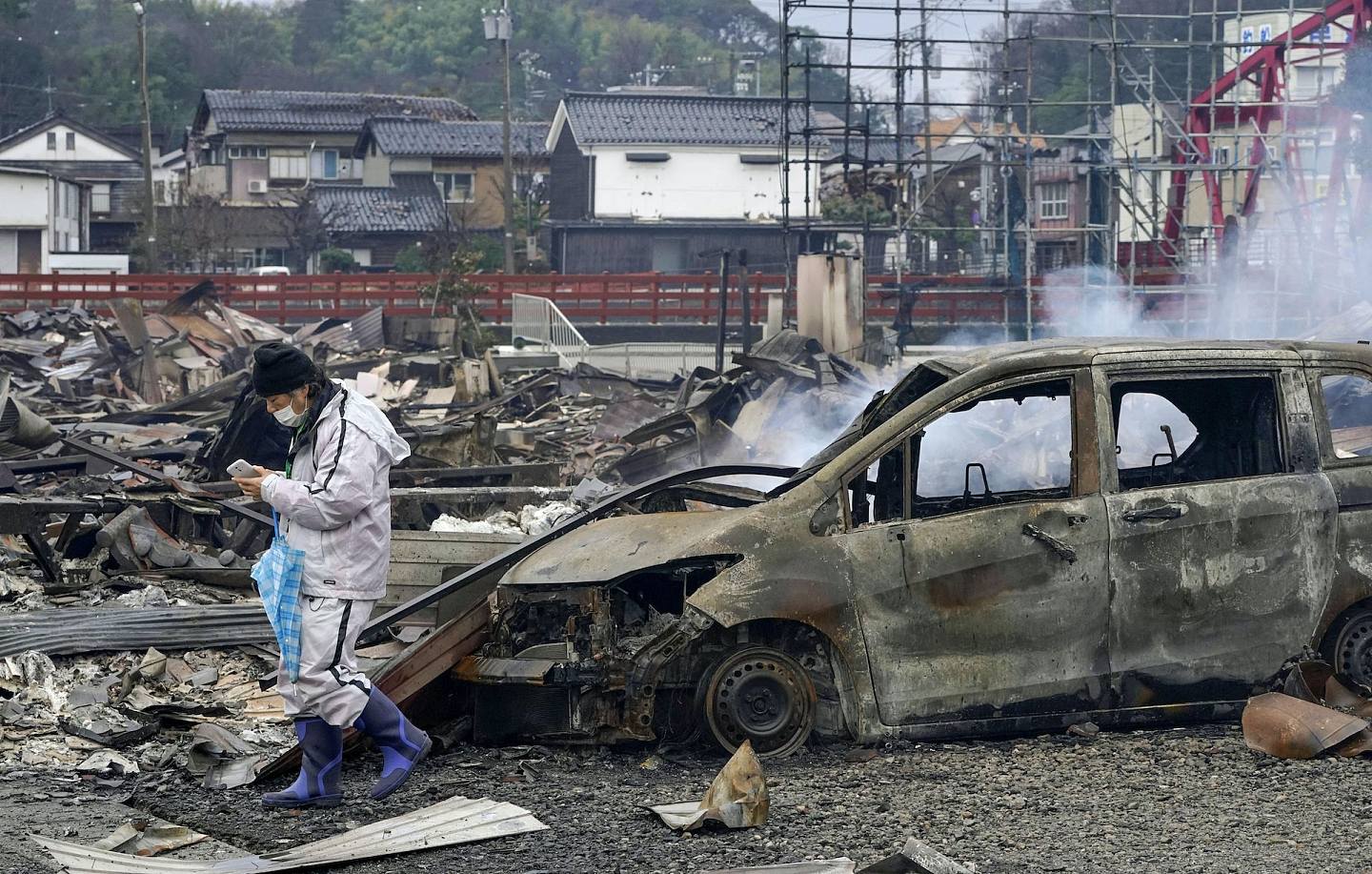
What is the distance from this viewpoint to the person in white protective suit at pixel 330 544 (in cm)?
541

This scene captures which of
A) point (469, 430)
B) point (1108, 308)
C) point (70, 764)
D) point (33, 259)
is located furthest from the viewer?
point (33, 259)

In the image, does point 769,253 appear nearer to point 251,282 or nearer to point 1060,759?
point 251,282

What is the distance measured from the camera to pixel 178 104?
268 ft

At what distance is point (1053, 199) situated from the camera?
191ft

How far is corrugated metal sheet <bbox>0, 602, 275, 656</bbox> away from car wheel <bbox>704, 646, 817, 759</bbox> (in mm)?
3018

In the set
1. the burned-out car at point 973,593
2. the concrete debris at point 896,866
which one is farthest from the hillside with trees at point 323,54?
the concrete debris at point 896,866

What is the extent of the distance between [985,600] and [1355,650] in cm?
156

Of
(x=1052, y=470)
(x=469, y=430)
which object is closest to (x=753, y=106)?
(x=469, y=430)

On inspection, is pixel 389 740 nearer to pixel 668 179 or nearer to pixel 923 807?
pixel 923 807

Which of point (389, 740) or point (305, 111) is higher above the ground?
point (305, 111)

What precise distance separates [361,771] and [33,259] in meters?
56.3

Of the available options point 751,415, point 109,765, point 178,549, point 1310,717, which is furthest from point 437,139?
point 1310,717


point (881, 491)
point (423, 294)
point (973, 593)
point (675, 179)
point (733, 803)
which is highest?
point (675, 179)

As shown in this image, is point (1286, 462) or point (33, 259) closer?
point (1286, 462)
